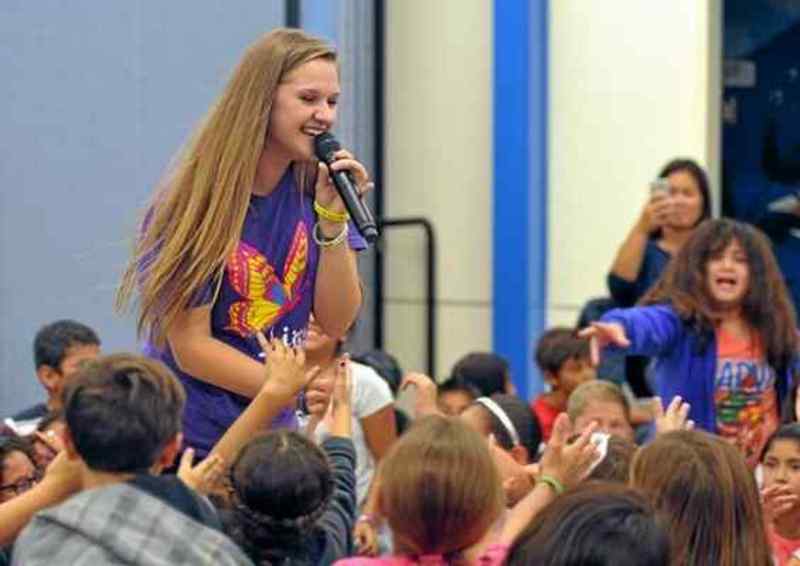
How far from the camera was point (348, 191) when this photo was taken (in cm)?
468

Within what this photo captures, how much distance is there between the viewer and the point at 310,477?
14.6 feet

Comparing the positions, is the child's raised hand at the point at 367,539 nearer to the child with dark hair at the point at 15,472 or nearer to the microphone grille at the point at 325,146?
the child with dark hair at the point at 15,472

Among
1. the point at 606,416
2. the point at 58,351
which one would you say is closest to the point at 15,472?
the point at 606,416

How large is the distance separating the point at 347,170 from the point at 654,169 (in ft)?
14.9

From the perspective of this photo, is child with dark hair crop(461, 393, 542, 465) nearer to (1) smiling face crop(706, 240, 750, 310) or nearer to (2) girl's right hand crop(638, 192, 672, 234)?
(1) smiling face crop(706, 240, 750, 310)

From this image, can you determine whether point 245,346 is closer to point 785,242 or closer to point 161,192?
point 161,192

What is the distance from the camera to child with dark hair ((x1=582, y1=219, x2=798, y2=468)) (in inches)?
249

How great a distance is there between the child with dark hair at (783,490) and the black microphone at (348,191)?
4.24 feet

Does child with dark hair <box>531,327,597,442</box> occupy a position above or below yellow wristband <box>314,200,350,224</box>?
below

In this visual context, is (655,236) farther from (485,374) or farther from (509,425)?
(509,425)

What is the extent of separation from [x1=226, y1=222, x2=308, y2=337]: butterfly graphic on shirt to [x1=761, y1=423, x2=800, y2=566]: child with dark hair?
4.26ft

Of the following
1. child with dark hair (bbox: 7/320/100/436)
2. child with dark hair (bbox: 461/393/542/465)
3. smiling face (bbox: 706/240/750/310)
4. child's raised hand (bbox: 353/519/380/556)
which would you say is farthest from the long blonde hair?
child with dark hair (bbox: 7/320/100/436)

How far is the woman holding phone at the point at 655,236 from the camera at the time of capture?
7.63 meters

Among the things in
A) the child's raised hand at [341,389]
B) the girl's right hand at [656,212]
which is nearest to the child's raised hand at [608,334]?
the child's raised hand at [341,389]
